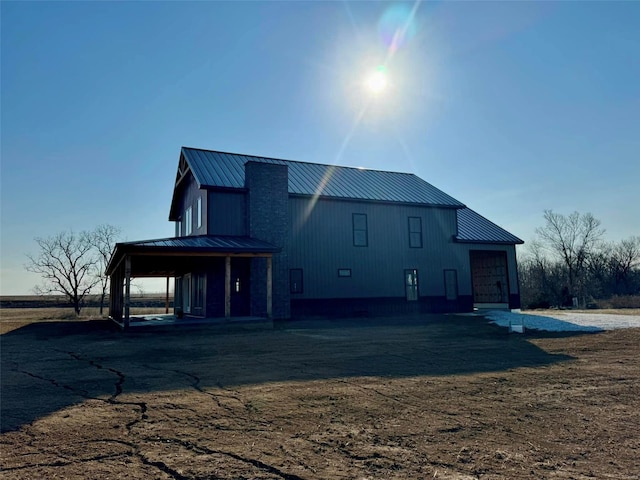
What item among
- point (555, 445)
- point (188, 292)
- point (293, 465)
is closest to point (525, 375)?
point (555, 445)

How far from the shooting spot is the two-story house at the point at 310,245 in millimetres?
19375

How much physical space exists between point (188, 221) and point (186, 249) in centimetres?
816

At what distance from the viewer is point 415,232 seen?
24344 millimetres

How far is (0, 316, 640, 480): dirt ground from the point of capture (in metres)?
3.80

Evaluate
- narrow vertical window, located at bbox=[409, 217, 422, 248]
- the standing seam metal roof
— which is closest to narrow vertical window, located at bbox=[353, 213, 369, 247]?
the standing seam metal roof

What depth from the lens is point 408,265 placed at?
23.7m

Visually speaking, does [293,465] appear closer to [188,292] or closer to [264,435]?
[264,435]

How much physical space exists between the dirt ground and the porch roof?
16.5 feet

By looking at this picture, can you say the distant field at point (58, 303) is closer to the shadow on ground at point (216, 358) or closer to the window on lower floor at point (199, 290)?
the window on lower floor at point (199, 290)

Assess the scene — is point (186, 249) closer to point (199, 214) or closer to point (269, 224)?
point (269, 224)

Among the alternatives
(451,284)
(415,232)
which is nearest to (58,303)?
(415,232)

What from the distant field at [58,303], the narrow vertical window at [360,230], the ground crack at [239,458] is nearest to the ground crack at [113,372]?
the ground crack at [239,458]

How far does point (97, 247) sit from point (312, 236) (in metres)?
24.5

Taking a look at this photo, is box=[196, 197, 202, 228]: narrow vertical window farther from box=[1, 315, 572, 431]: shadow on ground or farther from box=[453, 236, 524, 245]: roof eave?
box=[453, 236, 524, 245]: roof eave
